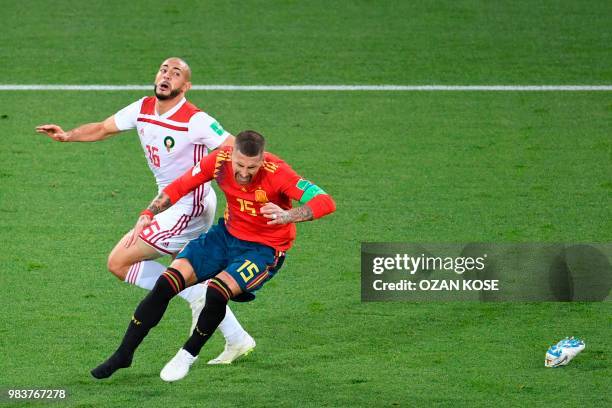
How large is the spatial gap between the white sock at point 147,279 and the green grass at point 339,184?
0.40 metres

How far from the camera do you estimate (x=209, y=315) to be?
28.0 feet

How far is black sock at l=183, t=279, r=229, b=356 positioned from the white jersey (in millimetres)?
1048

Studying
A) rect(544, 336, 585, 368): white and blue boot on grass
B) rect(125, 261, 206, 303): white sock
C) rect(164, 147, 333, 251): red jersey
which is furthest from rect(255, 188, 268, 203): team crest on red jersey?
rect(544, 336, 585, 368): white and blue boot on grass

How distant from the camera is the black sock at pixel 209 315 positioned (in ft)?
27.9

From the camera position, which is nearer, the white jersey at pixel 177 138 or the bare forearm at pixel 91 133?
the white jersey at pixel 177 138

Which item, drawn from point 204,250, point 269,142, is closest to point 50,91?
point 269,142

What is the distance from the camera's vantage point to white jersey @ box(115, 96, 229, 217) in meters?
9.26

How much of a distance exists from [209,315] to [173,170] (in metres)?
1.32

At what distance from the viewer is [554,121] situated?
14273 millimetres

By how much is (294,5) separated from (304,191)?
9211mm

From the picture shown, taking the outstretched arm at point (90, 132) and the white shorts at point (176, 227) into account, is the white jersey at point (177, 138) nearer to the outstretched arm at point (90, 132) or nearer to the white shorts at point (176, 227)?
the white shorts at point (176, 227)

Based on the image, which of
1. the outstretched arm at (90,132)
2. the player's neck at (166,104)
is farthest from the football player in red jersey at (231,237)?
the outstretched arm at (90,132)

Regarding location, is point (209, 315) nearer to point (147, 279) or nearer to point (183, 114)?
point (147, 279)

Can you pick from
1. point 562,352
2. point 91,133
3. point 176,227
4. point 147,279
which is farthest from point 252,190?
point 562,352
